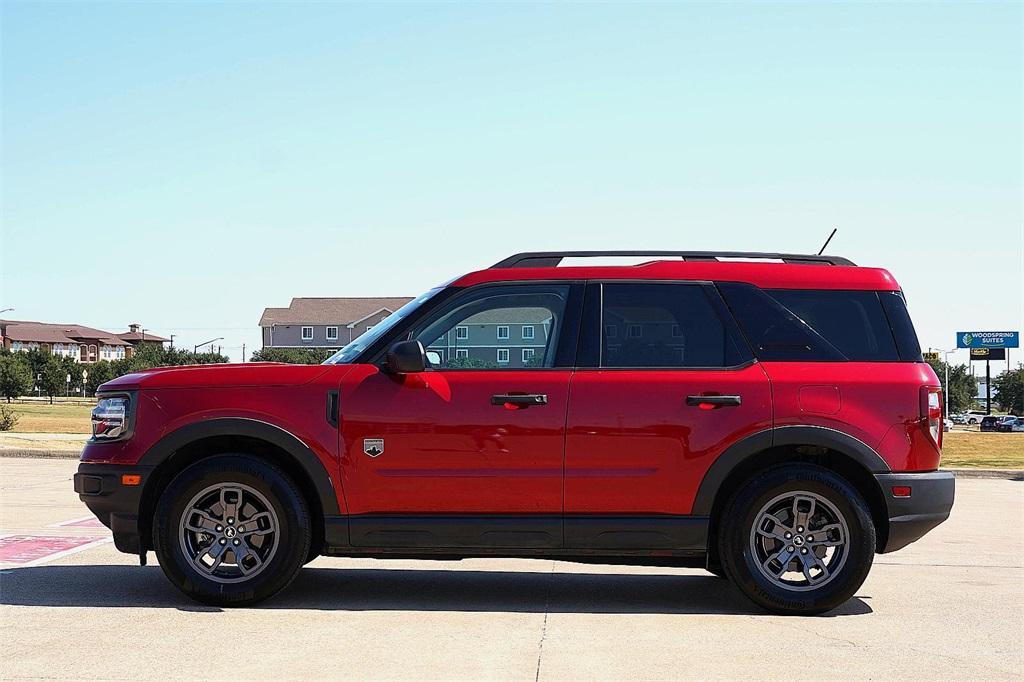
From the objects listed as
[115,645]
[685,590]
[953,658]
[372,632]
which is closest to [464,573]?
[685,590]

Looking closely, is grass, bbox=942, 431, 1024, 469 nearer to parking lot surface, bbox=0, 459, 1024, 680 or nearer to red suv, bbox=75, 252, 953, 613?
parking lot surface, bbox=0, 459, 1024, 680

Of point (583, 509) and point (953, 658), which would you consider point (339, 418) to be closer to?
point (583, 509)

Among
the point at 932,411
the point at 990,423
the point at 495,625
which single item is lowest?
the point at 990,423

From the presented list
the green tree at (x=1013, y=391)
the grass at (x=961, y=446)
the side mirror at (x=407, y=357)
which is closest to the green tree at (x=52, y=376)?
the grass at (x=961, y=446)

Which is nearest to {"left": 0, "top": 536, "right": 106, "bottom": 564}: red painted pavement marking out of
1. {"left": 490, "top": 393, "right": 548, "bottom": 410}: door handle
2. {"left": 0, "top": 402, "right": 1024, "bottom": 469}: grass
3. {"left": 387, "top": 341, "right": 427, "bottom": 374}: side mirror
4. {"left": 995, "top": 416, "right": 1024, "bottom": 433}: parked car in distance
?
{"left": 387, "top": 341, "right": 427, "bottom": 374}: side mirror

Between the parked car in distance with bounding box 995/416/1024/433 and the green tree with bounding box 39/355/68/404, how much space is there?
88538 millimetres

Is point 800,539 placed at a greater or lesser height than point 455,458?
lesser

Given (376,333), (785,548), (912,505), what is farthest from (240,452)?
(912,505)

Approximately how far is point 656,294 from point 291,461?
2.44 m

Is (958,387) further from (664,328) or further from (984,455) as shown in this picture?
(664,328)

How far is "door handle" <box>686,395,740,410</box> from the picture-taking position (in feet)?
21.0

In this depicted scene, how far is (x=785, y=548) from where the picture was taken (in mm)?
6445

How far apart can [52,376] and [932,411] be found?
115 meters

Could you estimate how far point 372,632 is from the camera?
5789 millimetres
